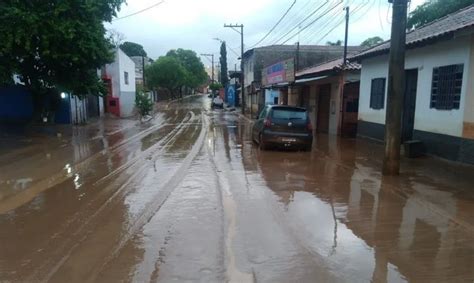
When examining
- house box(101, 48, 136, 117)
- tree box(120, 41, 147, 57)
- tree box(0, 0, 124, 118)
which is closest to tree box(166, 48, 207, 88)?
tree box(120, 41, 147, 57)

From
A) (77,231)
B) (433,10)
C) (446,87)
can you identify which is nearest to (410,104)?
(446,87)

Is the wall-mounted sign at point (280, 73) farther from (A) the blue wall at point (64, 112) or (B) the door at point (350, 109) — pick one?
(A) the blue wall at point (64, 112)

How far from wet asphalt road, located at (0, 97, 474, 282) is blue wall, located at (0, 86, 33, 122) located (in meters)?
14.5

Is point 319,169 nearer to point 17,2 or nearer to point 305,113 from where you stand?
point 305,113

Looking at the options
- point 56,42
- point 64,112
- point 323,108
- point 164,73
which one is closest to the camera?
point 56,42

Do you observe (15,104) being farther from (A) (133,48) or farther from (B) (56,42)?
(A) (133,48)

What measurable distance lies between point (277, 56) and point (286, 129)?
35.6 m

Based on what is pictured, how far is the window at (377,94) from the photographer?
15.9m

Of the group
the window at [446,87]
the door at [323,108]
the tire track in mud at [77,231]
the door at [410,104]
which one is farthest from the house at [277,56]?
the tire track in mud at [77,231]

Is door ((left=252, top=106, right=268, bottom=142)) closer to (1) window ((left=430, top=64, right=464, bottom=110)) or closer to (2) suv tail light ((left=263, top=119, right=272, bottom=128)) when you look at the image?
(2) suv tail light ((left=263, top=119, right=272, bottom=128))

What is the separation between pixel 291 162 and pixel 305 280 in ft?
25.7

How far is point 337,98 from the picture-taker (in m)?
20.5

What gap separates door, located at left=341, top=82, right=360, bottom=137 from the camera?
65.8ft

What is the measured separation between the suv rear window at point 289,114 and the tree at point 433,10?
14.5m
